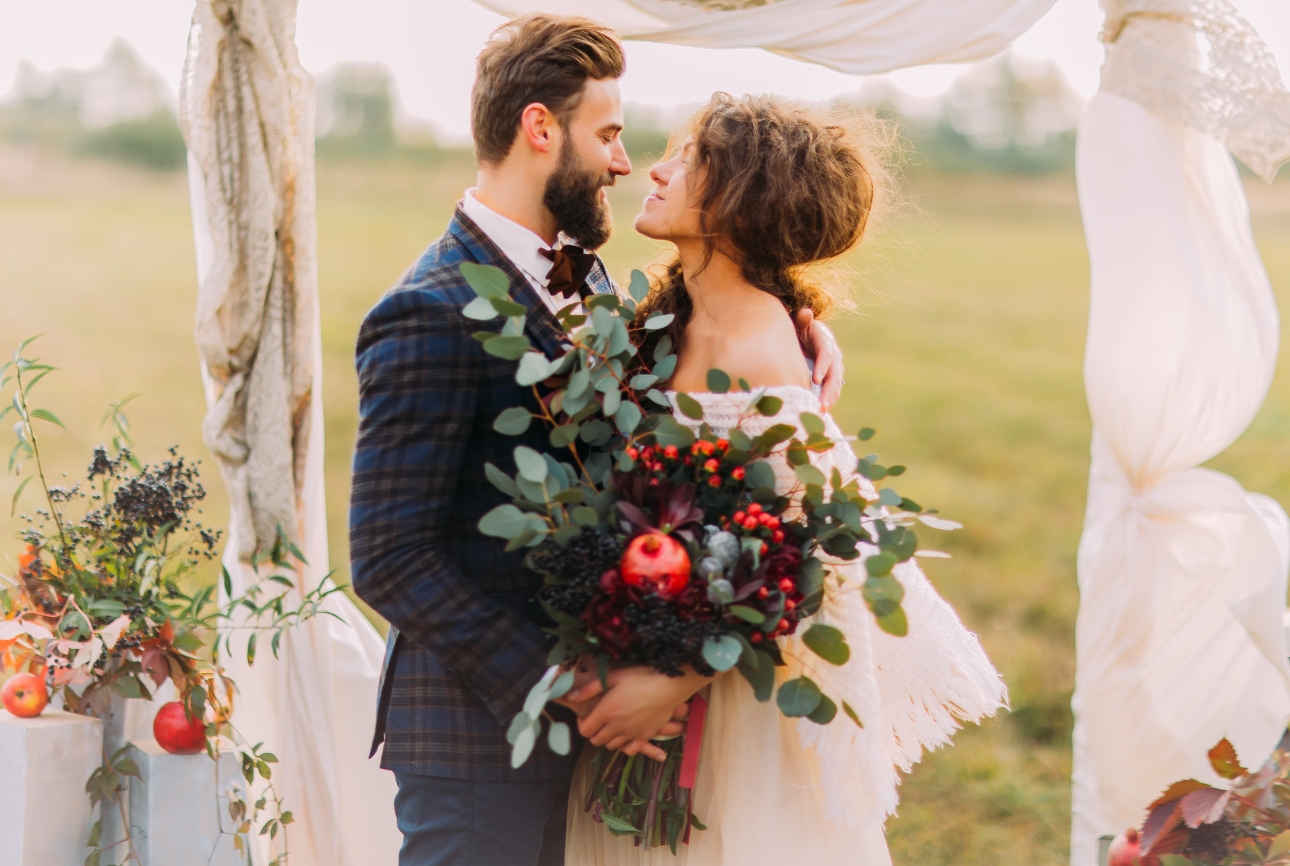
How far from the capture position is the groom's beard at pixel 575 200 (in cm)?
164

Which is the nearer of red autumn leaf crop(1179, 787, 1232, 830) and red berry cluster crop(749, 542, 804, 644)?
red berry cluster crop(749, 542, 804, 644)

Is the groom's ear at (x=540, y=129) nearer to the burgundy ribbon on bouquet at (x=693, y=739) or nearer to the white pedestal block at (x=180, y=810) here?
the burgundy ribbon on bouquet at (x=693, y=739)

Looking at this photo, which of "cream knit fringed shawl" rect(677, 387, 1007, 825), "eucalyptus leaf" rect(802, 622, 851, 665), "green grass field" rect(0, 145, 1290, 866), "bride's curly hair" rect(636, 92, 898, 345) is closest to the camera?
"eucalyptus leaf" rect(802, 622, 851, 665)

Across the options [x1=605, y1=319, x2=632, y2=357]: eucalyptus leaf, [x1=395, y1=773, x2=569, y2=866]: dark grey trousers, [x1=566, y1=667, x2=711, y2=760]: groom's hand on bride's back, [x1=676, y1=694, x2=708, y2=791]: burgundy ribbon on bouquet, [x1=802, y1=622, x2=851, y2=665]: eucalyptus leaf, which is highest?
[x1=605, y1=319, x2=632, y2=357]: eucalyptus leaf

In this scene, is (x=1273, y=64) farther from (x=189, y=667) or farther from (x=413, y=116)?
(x=413, y=116)

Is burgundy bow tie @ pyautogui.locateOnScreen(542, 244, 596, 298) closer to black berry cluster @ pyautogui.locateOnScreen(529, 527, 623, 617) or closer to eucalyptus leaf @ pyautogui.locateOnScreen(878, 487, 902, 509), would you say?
black berry cluster @ pyautogui.locateOnScreen(529, 527, 623, 617)

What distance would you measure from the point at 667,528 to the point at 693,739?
38 centimetres

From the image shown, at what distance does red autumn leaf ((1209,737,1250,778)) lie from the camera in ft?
6.29

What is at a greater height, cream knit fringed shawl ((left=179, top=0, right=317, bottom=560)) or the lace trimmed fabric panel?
the lace trimmed fabric panel

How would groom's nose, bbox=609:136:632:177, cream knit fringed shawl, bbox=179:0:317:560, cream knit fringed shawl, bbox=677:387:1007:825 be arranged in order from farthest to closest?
cream knit fringed shawl, bbox=179:0:317:560 → groom's nose, bbox=609:136:632:177 → cream knit fringed shawl, bbox=677:387:1007:825

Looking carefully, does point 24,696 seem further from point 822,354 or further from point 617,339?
point 822,354

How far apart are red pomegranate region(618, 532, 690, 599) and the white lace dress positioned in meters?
0.26

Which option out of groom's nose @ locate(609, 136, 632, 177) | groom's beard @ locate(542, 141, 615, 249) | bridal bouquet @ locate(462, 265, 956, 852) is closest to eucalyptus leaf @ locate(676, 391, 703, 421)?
bridal bouquet @ locate(462, 265, 956, 852)

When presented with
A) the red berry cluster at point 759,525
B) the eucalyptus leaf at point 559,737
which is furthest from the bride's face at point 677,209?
the eucalyptus leaf at point 559,737
